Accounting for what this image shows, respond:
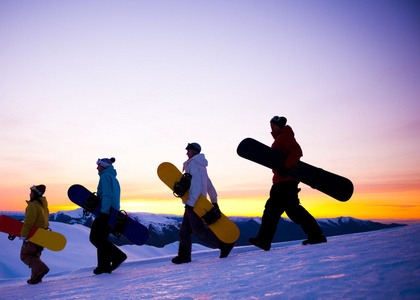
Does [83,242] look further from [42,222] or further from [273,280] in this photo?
[273,280]

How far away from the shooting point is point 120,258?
446cm

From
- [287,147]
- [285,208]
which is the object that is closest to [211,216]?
[285,208]

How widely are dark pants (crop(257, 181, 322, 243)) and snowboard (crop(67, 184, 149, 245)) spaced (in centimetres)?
202

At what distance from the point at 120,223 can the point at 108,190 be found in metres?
0.58

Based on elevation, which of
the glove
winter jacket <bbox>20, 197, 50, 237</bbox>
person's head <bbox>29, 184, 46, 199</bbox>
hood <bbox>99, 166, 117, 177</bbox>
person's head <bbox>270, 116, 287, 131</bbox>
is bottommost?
the glove

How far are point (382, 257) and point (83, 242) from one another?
39.8ft

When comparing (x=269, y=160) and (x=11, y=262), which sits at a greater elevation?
(x=269, y=160)

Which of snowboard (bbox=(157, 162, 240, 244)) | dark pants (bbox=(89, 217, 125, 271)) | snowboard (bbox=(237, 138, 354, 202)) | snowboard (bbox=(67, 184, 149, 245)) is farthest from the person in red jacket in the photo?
dark pants (bbox=(89, 217, 125, 271))

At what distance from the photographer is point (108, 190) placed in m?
4.48

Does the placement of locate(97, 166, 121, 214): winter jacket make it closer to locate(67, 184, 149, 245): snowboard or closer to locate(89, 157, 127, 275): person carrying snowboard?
locate(89, 157, 127, 275): person carrying snowboard

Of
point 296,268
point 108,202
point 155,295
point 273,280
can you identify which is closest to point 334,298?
point 273,280

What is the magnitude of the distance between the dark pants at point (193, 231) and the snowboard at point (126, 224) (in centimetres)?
81

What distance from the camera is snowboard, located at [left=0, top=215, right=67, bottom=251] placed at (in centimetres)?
513

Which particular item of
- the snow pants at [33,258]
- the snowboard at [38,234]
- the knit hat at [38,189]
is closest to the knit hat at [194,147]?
the knit hat at [38,189]
